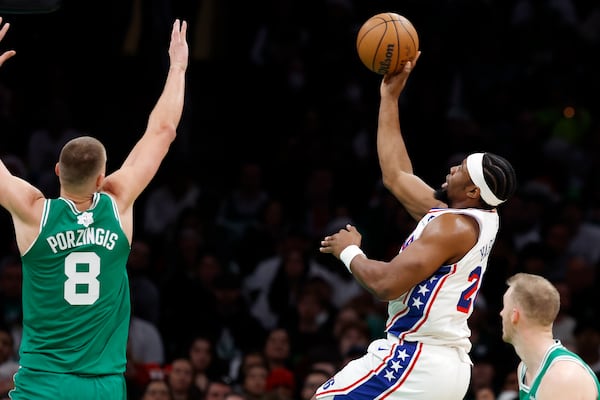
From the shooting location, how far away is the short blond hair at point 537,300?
5.92 m

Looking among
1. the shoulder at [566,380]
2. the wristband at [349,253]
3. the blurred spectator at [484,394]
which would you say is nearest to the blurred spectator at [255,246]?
the blurred spectator at [484,394]

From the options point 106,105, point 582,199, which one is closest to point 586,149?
point 582,199

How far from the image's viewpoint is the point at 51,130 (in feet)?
41.7

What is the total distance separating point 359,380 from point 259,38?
9975 mm

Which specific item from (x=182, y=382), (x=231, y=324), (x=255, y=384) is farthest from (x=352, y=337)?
(x=182, y=382)

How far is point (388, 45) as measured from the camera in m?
7.00

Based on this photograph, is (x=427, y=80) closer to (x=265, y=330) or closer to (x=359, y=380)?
(x=265, y=330)

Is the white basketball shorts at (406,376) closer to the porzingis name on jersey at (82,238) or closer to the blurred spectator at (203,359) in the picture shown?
the porzingis name on jersey at (82,238)

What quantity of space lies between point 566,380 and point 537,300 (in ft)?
1.44

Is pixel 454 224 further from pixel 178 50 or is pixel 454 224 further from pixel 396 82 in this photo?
pixel 178 50

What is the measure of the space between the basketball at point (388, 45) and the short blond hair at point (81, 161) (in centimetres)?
214

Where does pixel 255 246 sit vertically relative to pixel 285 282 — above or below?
above

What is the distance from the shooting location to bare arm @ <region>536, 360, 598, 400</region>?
568cm

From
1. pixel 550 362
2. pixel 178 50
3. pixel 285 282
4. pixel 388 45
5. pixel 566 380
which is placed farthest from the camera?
pixel 285 282
